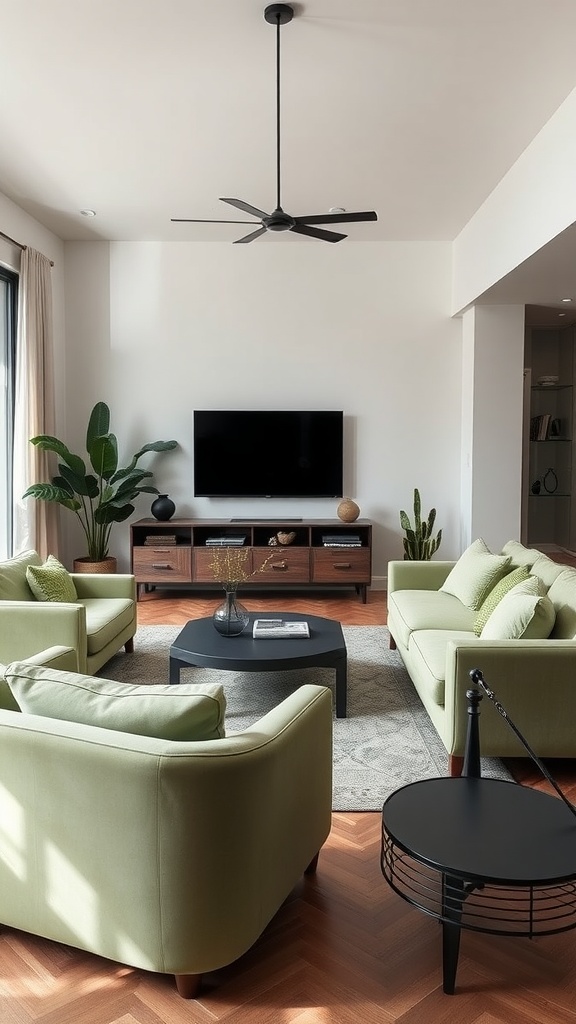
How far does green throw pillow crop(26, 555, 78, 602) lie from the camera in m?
3.91

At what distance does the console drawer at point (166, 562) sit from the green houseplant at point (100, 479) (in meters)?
0.33

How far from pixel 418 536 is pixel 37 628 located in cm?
353

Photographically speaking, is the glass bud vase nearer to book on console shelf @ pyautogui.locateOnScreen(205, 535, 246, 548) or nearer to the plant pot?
book on console shelf @ pyautogui.locateOnScreen(205, 535, 246, 548)

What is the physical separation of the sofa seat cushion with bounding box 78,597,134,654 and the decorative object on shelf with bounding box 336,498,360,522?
2381 millimetres

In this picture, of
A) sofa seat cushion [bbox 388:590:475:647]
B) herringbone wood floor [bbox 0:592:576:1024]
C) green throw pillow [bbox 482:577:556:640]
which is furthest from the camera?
sofa seat cushion [bbox 388:590:475:647]

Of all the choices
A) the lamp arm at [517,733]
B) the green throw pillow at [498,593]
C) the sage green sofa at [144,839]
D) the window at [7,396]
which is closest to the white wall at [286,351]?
the window at [7,396]

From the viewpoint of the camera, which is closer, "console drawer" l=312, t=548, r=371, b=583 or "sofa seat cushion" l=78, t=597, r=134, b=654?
"sofa seat cushion" l=78, t=597, r=134, b=654

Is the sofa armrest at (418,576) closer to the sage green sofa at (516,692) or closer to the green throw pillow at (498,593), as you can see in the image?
the green throw pillow at (498,593)

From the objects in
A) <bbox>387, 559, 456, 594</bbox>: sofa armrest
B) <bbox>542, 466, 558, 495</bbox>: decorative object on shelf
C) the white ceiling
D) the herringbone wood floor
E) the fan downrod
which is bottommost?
the herringbone wood floor

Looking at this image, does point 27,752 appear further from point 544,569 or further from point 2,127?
point 2,127

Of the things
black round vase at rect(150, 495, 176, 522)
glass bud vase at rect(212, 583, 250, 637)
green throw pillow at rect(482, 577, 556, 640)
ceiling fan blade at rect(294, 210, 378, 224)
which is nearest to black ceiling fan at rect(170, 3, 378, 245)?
ceiling fan blade at rect(294, 210, 378, 224)

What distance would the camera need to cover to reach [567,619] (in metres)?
2.99

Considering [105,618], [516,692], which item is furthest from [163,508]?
[516,692]

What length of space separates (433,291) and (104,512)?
330cm
